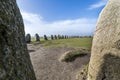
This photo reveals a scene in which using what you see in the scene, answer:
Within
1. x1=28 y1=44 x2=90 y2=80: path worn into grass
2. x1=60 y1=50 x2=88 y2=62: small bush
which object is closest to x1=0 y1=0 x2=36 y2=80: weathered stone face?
x1=28 y1=44 x2=90 y2=80: path worn into grass

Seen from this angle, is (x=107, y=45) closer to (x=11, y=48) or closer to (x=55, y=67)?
(x=11, y=48)

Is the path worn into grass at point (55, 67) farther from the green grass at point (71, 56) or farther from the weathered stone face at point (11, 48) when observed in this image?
the weathered stone face at point (11, 48)

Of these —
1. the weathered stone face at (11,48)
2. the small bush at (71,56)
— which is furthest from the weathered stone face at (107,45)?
the small bush at (71,56)

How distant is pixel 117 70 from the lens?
411 inches

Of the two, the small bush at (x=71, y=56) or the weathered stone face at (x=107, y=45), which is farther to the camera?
the small bush at (x=71, y=56)

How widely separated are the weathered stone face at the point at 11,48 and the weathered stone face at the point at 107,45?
7001 mm

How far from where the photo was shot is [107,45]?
414 inches

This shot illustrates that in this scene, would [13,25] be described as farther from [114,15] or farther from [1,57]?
[114,15]

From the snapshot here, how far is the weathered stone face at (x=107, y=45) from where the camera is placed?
10297mm

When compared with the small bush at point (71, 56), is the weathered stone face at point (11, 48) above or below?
above

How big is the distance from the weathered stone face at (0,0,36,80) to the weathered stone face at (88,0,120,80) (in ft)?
23.0

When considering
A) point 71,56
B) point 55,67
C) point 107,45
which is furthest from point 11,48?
point 71,56

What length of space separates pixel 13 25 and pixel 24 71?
3.00 feet

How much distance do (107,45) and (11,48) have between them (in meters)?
7.74
